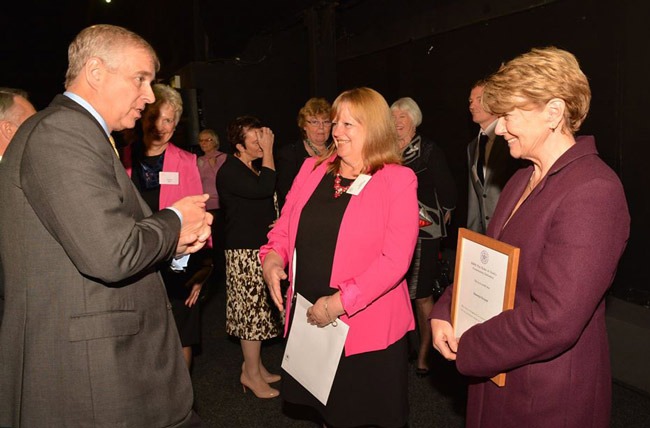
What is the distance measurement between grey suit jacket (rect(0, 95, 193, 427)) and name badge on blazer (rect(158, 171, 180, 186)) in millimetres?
1151

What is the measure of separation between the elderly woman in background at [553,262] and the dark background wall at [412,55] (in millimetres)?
2267

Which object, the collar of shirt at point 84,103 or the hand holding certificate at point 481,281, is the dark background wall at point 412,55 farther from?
the collar of shirt at point 84,103

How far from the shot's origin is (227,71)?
23.4 feet

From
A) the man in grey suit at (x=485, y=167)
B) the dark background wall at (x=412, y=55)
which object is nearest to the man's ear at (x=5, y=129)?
the man in grey suit at (x=485, y=167)

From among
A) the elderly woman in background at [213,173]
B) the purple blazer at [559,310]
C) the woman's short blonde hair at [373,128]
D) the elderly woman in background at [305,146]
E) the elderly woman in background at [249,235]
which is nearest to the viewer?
the purple blazer at [559,310]

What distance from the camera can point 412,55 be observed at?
5.05 m

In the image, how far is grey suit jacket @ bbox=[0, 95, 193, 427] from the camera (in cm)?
118

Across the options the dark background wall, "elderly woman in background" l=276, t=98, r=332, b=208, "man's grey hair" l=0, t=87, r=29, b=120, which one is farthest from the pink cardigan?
the dark background wall

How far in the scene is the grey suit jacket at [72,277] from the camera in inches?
46.6

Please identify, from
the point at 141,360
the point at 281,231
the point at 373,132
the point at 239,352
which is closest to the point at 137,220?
the point at 141,360

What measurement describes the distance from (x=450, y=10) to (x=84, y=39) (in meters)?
3.99

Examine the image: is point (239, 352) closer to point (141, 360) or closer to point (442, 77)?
point (141, 360)

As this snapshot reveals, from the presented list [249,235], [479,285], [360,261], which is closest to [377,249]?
[360,261]

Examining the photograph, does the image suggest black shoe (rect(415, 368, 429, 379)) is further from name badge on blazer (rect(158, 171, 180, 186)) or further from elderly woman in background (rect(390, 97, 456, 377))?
name badge on blazer (rect(158, 171, 180, 186))
